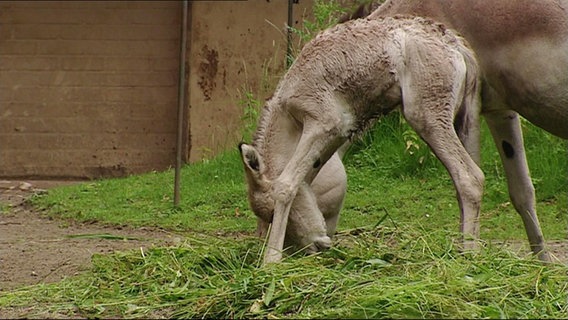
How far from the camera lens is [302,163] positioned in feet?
19.6

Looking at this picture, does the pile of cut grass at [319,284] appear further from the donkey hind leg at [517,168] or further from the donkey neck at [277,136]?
the donkey hind leg at [517,168]

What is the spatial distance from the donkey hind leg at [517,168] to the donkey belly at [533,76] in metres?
0.39

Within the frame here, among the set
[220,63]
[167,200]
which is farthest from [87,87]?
[167,200]

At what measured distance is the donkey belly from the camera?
607 centimetres

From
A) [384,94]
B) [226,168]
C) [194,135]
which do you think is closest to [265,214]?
[384,94]

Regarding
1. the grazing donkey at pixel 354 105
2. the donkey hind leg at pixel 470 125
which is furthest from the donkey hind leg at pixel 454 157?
the donkey hind leg at pixel 470 125

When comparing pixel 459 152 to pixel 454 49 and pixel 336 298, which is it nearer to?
pixel 454 49

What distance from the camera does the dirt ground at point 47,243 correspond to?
6.54 meters

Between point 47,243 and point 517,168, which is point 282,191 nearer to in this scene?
point 517,168

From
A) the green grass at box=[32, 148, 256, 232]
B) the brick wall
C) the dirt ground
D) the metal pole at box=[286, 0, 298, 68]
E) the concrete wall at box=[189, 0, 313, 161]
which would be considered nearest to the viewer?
the dirt ground

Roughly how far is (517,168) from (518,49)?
88cm

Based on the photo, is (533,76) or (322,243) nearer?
(322,243)

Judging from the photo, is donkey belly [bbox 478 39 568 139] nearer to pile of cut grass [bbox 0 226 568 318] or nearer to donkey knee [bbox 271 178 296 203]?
pile of cut grass [bbox 0 226 568 318]

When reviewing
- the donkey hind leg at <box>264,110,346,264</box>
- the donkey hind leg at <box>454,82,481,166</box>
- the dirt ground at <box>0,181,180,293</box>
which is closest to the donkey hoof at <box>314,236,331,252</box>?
the donkey hind leg at <box>264,110,346,264</box>
